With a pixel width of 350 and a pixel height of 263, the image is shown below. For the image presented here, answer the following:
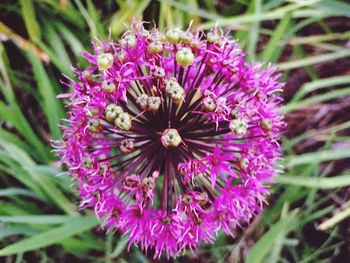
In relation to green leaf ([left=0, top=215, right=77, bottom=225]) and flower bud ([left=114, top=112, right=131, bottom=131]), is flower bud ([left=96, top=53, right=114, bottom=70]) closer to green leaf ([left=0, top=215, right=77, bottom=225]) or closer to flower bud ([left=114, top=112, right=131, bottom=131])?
flower bud ([left=114, top=112, right=131, bottom=131])

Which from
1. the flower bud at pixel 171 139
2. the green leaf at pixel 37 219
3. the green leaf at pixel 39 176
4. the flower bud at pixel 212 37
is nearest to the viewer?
the flower bud at pixel 171 139

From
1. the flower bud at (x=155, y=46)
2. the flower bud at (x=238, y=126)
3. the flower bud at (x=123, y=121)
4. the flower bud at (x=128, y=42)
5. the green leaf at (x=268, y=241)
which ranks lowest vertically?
the green leaf at (x=268, y=241)

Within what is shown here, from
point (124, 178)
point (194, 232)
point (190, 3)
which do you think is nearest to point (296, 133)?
point (190, 3)

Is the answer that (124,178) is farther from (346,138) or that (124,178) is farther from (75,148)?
(346,138)

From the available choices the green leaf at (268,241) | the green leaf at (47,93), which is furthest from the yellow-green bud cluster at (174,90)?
the green leaf at (47,93)

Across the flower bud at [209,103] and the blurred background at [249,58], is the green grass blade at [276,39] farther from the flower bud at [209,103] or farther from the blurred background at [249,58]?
the flower bud at [209,103]

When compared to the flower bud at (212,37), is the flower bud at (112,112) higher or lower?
lower
